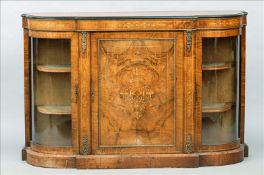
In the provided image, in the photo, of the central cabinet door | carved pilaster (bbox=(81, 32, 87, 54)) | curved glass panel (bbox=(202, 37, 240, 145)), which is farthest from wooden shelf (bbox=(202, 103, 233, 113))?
carved pilaster (bbox=(81, 32, 87, 54))

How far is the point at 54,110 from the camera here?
1160 centimetres

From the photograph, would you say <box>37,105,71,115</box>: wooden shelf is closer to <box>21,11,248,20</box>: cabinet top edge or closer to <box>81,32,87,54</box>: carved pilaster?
<box>81,32,87,54</box>: carved pilaster

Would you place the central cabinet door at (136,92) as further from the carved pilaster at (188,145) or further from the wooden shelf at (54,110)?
the wooden shelf at (54,110)

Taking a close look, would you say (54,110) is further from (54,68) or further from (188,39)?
(188,39)

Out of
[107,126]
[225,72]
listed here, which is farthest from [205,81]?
[107,126]

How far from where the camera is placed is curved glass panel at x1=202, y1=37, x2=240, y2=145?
1157 cm

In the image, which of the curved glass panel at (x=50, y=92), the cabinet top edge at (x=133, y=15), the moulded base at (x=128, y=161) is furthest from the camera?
the curved glass panel at (x=50, y=92)

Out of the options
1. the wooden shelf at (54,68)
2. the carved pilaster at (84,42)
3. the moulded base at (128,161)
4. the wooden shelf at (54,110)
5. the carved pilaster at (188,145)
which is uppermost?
the carved pilaster at (84,42)

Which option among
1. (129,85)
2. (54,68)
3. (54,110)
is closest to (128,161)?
(129,85)

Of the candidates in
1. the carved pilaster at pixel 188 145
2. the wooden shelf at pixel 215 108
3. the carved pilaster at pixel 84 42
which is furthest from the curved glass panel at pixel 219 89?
the carved pilaster at pixel 84 42

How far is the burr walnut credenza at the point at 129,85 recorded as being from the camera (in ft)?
37.2

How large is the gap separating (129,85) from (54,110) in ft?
2.28

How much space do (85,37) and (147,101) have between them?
0.75 meters

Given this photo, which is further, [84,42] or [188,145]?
[188,145]
